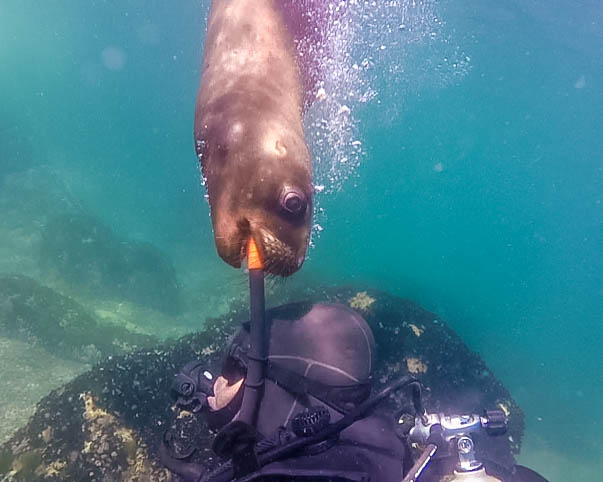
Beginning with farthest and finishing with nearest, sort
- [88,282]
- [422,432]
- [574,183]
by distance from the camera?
[574,183], [88,282], [422,432]

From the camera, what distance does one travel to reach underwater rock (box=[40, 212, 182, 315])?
15.8m

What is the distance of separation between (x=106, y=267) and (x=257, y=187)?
15.6 m

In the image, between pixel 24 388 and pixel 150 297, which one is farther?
pixel 150 297

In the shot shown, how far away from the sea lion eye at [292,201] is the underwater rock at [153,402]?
164cm

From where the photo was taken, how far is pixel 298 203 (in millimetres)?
2756

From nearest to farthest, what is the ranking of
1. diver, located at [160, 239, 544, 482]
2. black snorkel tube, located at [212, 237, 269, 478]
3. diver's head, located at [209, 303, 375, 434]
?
black snorkel tube, located at [212, 237, 269, 478] → diver, located at [160, 239, 544, 482] → diver's head, located at [209, 303, 375, 434]

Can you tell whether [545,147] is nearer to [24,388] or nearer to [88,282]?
[88,282]

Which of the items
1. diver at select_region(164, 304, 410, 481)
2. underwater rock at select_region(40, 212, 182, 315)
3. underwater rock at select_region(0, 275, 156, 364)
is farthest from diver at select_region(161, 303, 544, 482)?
underwater rock at select_region(40, 212, 182, 315)

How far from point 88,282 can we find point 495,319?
28054 millimetres

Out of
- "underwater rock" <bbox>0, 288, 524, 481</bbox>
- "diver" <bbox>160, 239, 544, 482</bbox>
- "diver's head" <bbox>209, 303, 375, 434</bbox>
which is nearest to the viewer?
"diver" <bbox>160, 239, 544, 482</bbox>

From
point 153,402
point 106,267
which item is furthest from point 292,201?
point 106,267

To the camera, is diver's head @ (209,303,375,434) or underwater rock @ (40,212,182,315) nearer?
diver's head @ (209,303,375,434)

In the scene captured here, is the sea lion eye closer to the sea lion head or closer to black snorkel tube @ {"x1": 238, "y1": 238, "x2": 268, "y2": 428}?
the sea lion head

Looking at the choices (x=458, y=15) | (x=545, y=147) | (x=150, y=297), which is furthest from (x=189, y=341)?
(x=545, y=147)
